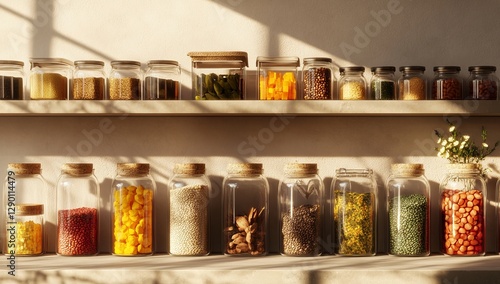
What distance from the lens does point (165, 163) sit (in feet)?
8.28

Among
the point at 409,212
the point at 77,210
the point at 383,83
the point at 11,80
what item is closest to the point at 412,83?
the point at 383,83

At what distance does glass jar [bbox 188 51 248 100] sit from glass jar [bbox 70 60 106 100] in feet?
1.11

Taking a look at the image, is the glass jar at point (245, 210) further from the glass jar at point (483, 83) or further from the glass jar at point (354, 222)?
the glass jar at point (483, 83)

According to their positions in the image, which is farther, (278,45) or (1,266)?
(278,45)

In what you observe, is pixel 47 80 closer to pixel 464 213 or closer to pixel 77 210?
pixel 77 210

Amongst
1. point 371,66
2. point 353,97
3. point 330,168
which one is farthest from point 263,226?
point 371,66

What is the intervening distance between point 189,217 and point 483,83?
3.78 ft

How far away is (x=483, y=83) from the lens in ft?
7.70

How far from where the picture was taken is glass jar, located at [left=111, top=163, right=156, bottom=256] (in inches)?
91.4

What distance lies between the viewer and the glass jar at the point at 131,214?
232 centimetres

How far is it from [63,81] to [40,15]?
352 millimetres

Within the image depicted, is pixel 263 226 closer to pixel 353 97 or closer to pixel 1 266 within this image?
pixel 353 97

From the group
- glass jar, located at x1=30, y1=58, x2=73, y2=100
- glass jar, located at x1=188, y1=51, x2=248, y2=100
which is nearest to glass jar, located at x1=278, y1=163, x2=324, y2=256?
glass jar, located at x1=188, y1=51, x2=248, y2=100

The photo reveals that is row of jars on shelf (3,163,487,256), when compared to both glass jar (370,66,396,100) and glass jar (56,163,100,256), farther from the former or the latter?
glass jar (370,66,396,100)
